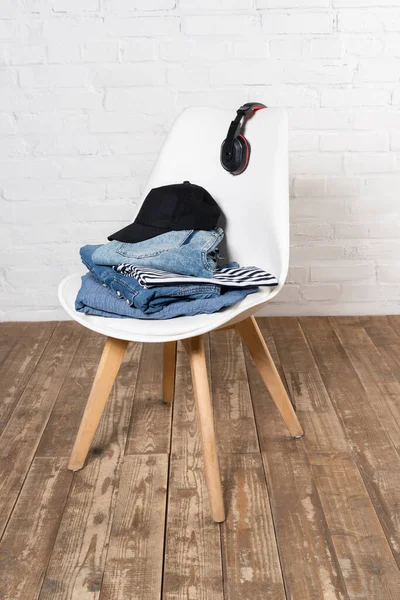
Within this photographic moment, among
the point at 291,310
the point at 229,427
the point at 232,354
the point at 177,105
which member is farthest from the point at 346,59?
the point at 229,427

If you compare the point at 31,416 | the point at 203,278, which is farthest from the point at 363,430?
the point at 31,416

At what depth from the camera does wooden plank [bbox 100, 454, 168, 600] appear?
118 centimetres

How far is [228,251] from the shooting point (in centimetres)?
166

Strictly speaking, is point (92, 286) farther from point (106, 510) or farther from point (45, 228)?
point (45, 228)

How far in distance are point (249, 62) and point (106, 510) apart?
1560mm

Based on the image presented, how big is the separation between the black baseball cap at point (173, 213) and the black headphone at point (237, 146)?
93mm

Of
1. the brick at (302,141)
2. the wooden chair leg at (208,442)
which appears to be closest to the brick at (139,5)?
the brick at (302,141)

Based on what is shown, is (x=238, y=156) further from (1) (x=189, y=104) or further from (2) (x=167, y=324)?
(1) (x=189, y=104)

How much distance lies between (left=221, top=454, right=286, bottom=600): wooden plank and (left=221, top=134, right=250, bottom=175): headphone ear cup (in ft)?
2.15

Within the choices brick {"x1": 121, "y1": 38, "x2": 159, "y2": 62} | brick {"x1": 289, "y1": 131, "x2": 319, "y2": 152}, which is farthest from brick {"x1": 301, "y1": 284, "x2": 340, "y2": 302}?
brick {"x1": 121, "y1": 38, "x2": 159, "y2": 62}

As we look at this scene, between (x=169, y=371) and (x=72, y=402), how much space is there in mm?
288

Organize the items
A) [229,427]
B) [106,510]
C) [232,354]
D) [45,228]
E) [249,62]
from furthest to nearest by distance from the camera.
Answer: [45,228] → [249,62] → [232,354] → [229,427] → [106,510]

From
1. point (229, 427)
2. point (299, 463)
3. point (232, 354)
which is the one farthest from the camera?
point (232, 354)

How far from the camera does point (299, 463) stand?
1.55 metres
